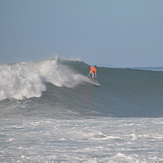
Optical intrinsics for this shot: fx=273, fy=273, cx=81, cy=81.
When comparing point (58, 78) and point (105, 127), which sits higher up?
point (58, 78)

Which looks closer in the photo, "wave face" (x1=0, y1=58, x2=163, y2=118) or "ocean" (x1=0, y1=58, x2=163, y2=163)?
"ocean" (x1=0, y1=58, x2=163, y2=163)

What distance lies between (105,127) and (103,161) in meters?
2.28

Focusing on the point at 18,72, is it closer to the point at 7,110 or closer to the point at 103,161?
the point at 7,110

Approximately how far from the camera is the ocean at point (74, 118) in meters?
3.80

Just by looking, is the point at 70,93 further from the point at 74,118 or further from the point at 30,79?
the point at 74,118

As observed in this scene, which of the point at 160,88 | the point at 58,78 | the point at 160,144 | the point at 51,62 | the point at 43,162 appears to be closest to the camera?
the point at 43,162

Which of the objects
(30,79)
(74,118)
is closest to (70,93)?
(30,79)

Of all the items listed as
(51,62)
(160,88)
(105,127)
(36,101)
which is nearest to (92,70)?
(51,62)

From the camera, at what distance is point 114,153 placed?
3820mm

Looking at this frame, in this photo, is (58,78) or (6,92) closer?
(6,92)

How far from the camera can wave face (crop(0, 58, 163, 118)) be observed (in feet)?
29.3

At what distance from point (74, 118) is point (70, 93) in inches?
199

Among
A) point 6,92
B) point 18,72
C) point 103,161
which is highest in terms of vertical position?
point 18,72

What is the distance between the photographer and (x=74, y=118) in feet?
23.8
